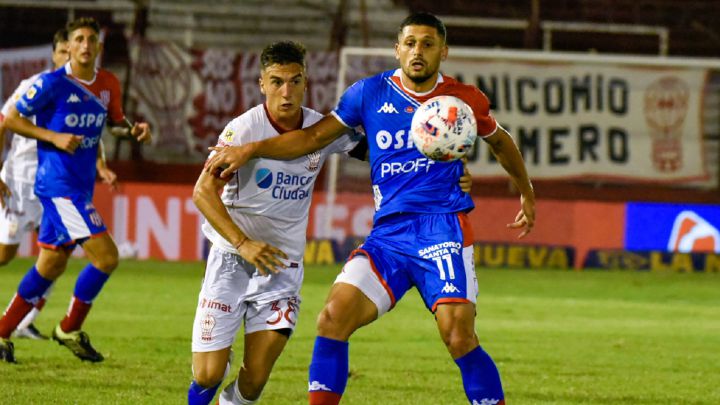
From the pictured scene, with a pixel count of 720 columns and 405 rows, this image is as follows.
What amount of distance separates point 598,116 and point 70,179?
10814 mm

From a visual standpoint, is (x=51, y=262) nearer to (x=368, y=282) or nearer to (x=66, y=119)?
(x=66, y=119)

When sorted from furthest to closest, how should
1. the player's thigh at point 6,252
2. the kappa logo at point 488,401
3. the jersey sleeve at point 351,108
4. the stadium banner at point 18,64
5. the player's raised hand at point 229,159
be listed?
the stadium banner at point 18,64, the player's thigh at point 6,252, the jersey sleeve at point 351,108, the player's raised hand at point 229,159, the kappa logo at point 488,401

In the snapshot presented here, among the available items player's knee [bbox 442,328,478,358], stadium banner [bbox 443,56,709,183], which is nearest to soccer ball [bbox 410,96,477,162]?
player's knee [bbox 442,328,478,358]

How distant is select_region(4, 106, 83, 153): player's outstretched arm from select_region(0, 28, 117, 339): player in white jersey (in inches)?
7.8

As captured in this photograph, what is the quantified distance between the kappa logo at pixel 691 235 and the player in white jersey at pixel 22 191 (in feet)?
27.9

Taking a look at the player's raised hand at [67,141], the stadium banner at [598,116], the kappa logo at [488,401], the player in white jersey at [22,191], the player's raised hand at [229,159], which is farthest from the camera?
the stadium banner at [598,116]

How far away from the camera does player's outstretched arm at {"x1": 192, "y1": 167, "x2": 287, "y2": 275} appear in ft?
19.5

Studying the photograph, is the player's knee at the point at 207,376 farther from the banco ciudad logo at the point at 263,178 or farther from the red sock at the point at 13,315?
the red sock at the point at 13,315

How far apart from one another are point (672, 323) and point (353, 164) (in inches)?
282

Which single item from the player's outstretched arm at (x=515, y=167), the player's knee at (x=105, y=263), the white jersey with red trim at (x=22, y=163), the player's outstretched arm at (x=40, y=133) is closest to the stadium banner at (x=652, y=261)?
the white jersey with red trim at (x=22, y=163)

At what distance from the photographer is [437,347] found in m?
10.3

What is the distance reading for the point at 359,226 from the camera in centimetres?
1769

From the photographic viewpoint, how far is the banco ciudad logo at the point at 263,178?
6.46m

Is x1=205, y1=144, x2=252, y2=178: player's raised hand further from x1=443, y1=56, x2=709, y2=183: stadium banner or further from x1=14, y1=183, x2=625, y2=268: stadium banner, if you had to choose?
x1=443, y1=56, x2=709, y2=183: stadium banner
